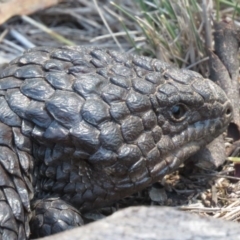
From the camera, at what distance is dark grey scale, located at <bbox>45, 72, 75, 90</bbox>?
3216mm

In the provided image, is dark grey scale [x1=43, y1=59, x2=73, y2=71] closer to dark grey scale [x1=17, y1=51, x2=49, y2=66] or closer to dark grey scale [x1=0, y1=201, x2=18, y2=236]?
dark grey scale [x1=17, y1=51, x2=49, y2=66]

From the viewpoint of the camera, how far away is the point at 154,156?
Result: 128 inches

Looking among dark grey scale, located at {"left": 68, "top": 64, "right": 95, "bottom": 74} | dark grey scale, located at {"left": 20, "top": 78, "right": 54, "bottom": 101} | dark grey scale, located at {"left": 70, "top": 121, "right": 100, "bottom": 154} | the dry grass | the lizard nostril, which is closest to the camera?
dark grey scale, located at {"left": 70, "top": 121, "right": 100, "bottom": 154}

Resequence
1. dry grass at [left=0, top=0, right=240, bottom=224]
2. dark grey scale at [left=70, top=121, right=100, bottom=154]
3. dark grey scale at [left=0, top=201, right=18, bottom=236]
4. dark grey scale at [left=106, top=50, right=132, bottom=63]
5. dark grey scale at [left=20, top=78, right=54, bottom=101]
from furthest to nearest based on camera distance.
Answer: dry grass at [left=0, top=0, right=240, bottom=224] < dark grey scale at [left=106, top=50, right=132, bottom=63] < dark grey scale at [left=20, top=78, right=54, bottom=101] < dark grey scale at [left=70, top=121, right=100, bottom=154] < dark grey scale at [left=0, top=201, right=18, bottom=236]

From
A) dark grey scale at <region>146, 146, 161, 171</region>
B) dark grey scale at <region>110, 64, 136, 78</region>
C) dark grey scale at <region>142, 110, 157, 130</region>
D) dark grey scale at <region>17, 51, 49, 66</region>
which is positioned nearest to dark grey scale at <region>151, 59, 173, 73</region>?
dark grey scale at <region>110, 64, 136, 78</region>

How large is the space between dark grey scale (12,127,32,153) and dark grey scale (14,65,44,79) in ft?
0.87

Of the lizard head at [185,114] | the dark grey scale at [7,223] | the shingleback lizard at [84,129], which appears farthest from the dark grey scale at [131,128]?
the dark grey scale at [7,223]

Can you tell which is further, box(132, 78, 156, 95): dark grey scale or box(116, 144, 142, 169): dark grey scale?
box(132, 78, 156, 95): dark grey scale

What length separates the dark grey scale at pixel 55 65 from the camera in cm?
331

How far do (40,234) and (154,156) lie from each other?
0.55 meters

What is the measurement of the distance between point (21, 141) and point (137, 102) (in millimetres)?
485

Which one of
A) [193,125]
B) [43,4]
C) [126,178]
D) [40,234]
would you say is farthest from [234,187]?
[43,4]

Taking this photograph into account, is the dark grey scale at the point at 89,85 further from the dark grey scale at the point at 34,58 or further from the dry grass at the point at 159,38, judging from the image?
the dry grass at the point at 159,38

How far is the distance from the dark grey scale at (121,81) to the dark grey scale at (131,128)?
0.14m
